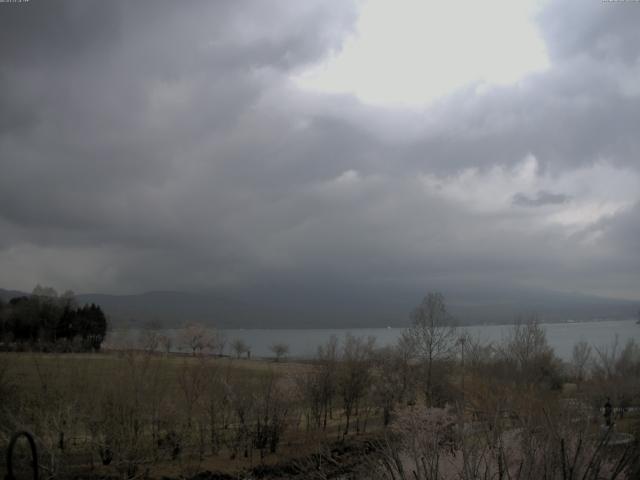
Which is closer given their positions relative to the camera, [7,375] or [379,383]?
[7,375]

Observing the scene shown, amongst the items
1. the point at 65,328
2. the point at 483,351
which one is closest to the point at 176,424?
the point at 483,351

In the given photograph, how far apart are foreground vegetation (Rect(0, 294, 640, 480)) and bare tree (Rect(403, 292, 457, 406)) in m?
0.17

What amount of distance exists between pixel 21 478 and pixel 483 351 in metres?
56.4

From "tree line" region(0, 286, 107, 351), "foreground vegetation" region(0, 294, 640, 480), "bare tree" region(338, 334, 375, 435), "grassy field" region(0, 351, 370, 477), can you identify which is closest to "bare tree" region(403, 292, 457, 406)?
"foreground vegetation" region(0, 294, 640, 480)

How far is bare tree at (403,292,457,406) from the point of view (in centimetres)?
6122

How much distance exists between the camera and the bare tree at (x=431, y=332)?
61219 millimetres

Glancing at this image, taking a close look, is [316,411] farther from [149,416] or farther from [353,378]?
[149,416]

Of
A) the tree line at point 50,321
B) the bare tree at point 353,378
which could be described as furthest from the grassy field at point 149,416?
the tree line at point 50,321

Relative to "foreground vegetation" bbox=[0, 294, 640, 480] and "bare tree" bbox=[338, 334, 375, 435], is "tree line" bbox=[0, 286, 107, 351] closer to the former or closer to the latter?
"foreground vegetation" bbox=[0, 294, 640, 480]

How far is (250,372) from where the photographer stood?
52.3 m

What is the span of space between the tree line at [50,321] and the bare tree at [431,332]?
223ft

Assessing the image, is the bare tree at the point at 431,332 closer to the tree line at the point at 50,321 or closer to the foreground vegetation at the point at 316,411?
the foreground vegetation at the point at 316,411

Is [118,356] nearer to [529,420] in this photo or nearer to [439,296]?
A: [529,420]

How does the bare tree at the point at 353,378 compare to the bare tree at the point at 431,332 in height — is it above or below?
below
